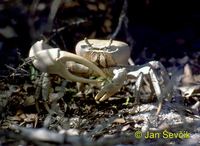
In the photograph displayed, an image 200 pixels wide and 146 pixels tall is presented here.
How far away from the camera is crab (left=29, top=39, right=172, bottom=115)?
12.3 feet

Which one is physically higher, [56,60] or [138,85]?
[56,60]

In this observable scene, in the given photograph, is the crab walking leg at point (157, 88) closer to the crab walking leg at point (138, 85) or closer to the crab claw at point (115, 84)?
the crab walking leg at point (138, 85)

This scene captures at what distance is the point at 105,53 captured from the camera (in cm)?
402

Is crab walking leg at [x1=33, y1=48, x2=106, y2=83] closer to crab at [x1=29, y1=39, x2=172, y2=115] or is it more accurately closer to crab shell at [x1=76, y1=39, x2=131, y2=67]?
crab at [x1=29, y1=39, x2=172, y2=115]

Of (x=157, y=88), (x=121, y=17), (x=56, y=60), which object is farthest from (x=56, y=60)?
(x=121, y=17)

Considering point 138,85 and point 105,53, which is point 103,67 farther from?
point 138,85

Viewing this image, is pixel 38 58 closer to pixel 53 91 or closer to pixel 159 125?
pixel 53 91

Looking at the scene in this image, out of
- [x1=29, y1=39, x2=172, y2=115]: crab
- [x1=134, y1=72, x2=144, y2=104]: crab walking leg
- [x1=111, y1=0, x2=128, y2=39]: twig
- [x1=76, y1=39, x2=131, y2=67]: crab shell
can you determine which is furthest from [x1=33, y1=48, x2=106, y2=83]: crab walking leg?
[x1=111, y1=0, x2=128, y2=39]: twig

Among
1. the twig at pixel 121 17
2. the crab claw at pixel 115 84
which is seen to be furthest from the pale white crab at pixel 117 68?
the twig at pixel 121 17

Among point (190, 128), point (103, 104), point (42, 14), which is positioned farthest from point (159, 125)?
point (42, 14)

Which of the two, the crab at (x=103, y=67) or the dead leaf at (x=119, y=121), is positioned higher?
the crab at (x=103, y=67)

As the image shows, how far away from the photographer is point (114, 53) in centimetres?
403

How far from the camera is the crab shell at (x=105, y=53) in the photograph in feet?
13.2

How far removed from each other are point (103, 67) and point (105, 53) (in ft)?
0.46
